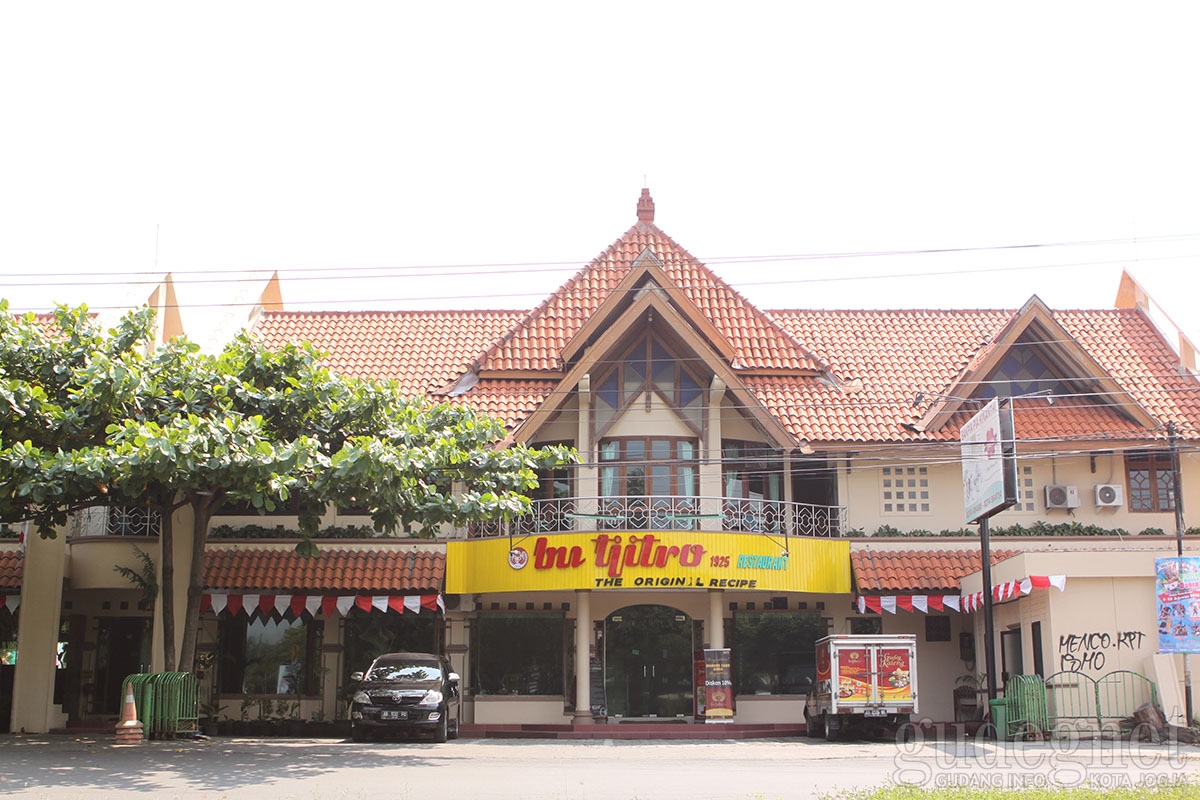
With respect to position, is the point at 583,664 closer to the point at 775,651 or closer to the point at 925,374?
the point at 775,651

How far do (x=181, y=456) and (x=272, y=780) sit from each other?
4964mm

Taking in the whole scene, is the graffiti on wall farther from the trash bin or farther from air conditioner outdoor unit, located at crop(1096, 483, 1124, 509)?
air conditioner outdoor unit, located at crop(1096, 483, 1124, 509)

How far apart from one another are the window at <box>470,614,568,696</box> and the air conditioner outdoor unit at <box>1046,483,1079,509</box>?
1101 cm

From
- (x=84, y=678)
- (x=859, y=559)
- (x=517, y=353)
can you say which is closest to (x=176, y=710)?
(x=84, y=678)

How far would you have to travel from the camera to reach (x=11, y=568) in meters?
26.3

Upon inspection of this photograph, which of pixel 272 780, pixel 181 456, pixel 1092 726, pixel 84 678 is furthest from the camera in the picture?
pixel 84 678

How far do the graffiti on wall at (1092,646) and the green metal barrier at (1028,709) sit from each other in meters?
1.07

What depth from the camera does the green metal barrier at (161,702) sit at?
A: 68.8 ft

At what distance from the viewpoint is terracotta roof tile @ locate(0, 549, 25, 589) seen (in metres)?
26.1

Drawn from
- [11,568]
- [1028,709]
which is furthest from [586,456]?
[11,568]

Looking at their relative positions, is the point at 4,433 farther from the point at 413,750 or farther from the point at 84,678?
the point at 84,678

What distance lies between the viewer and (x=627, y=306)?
27.7 meters

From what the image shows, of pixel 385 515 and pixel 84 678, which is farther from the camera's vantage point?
pixel 84 678

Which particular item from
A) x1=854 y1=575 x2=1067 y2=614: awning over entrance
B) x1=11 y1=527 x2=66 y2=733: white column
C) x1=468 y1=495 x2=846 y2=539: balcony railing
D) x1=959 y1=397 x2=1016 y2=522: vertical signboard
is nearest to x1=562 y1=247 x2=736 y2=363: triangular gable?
x1=468 y1=495 x2=846 y2=539: balcony railing
